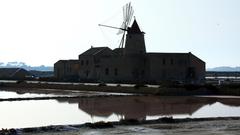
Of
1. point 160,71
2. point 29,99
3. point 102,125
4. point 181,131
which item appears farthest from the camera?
point 160,71

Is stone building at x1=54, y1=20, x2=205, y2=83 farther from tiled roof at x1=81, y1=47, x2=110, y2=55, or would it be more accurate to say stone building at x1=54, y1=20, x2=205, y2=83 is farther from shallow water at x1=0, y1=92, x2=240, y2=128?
shallow water at x1=0, y1=92, x2=240, y2=128

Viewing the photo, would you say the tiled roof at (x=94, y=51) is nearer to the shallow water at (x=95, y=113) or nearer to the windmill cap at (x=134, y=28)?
the windmill cap at (x=134, y=28)

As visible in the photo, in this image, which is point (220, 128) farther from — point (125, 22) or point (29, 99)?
point (125, 22)

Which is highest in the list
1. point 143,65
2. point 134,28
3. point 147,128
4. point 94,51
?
point 134,28

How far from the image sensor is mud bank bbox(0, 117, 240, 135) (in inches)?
645

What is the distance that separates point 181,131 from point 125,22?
5166cm

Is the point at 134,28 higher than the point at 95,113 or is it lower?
higher

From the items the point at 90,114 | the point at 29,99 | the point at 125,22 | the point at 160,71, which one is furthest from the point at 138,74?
the point at 90,114

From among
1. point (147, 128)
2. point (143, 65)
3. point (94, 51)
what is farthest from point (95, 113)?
point (94, 51)

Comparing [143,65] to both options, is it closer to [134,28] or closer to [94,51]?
[134,28]

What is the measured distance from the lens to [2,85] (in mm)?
62156

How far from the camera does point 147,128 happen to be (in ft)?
57.7

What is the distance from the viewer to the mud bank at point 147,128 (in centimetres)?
1637

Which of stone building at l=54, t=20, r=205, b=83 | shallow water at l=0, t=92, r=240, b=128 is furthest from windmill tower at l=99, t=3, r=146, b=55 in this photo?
shallow water at l=0, t=92, r=240, b=128
